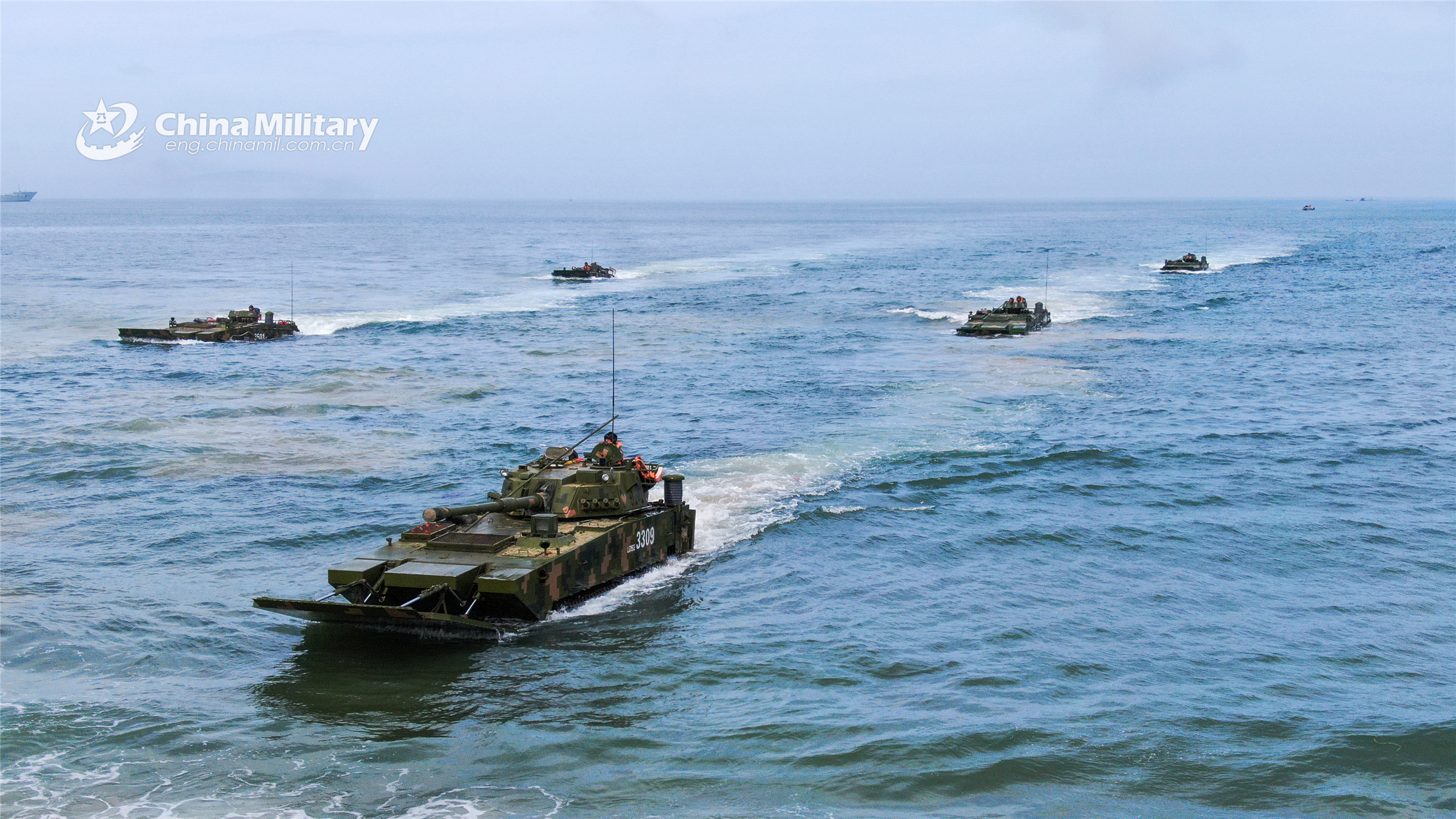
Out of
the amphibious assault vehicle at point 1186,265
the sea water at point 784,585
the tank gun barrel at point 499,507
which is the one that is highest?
the amphibious assault vehicle at point 1186,265

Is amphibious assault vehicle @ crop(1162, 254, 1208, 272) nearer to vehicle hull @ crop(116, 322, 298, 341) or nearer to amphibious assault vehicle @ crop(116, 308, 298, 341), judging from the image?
amphibious assault vehicle @ crop(116, 308, 298, 341)

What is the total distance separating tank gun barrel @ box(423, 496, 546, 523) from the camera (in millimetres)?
25125

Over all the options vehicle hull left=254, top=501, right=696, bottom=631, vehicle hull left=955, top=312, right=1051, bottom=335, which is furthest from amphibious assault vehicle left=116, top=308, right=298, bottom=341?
vehicle hull left=254, top=501, right=696, bottom=631

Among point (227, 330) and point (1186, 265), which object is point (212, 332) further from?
point (1186, 265)

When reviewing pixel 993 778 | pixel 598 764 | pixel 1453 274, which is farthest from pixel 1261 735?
Result: pixel 1453 274

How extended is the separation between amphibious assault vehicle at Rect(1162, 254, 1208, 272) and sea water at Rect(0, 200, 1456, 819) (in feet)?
136

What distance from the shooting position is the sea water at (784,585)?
18078 mm

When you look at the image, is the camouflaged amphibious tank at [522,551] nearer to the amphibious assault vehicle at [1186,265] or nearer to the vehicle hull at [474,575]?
the vehicle hull at [474,575]

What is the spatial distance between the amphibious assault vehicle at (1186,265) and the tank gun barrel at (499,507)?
90788mm

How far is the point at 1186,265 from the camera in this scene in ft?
350

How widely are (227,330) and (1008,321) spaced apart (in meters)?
40.9

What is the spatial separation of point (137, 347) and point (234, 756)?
50.5 m

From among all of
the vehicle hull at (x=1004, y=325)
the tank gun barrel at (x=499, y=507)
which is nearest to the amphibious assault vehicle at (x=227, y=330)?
the vehicle hull at (x=1004, y=325)

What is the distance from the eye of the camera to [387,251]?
142m
